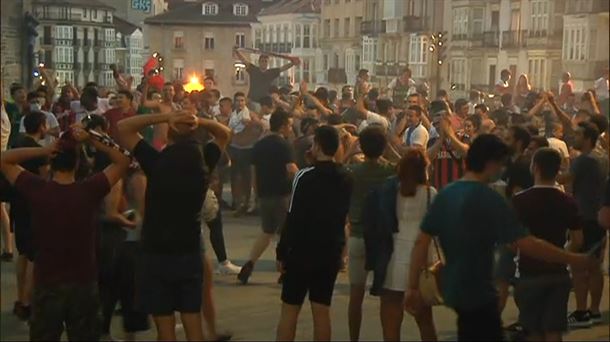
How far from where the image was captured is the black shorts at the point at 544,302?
8328 mm

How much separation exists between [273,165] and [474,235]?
492 cm

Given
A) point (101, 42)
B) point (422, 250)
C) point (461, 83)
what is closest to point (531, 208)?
point (422, 250)

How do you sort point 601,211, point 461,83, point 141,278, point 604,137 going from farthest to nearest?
point 461,83 → point 604,137 → point 601,211 → point 141,278

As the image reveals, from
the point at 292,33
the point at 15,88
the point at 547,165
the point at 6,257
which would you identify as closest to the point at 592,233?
the point at 547,165

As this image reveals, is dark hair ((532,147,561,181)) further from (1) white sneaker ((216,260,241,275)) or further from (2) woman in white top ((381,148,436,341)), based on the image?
(1) white sneaker ((216,260,241,275))

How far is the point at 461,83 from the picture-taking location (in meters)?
15.7

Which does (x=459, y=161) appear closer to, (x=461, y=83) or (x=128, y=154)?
(x=461, y=83)

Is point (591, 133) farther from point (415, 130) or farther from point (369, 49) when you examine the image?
point (369, 49)

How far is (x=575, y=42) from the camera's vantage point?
1317cm

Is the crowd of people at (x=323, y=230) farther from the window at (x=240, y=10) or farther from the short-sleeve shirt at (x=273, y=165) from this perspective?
the window at (x=240, y=10)

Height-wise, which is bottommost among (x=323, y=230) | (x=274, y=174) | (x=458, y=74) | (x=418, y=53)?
(x=274, y=174)

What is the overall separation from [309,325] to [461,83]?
6275 millimetres

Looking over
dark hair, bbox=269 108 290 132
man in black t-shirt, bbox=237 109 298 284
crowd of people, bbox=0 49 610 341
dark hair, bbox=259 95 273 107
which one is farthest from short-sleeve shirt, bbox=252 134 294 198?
dark hair, bbox=259 95 273 107

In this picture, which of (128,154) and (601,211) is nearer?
(128,154)
